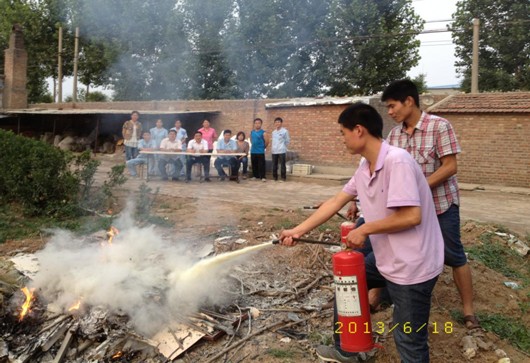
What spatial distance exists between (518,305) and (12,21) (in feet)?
98.8

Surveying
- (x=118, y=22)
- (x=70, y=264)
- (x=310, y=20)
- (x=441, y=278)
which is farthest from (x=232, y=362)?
(x=310, y=20)

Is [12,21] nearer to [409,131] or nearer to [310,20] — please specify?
[310,20]

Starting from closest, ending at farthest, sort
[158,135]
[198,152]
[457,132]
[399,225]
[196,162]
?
1. [399,225]
2. [198,152]
3. [196,162]
4. [158,135]
5. [457,132]

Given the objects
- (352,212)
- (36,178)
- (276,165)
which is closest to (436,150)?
(352,212)

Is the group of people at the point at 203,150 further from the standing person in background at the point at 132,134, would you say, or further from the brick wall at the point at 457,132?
the brick wall at the point at 457,132

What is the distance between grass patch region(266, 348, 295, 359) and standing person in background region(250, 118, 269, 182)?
31.5 feet

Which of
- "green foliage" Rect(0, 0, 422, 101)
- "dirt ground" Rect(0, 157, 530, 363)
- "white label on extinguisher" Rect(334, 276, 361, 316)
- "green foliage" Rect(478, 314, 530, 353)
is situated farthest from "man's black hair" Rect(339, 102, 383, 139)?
"green foliage" Rect(0, 0, 422, 101)

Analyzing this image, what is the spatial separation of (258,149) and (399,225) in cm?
1043

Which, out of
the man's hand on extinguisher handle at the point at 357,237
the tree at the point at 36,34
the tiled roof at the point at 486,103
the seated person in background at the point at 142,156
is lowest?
the man's hand on extinguisher handle at the point at 357,237

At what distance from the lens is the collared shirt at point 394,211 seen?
232cm

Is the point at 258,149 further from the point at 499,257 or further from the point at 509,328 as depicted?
the point at 509,328

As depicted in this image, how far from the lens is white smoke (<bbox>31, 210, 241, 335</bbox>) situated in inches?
139

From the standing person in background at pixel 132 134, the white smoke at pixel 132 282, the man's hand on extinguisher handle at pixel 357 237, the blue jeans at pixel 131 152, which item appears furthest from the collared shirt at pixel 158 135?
the man's hand on extinguisher handle at pixel 357 237

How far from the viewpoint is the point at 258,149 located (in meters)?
12.7
